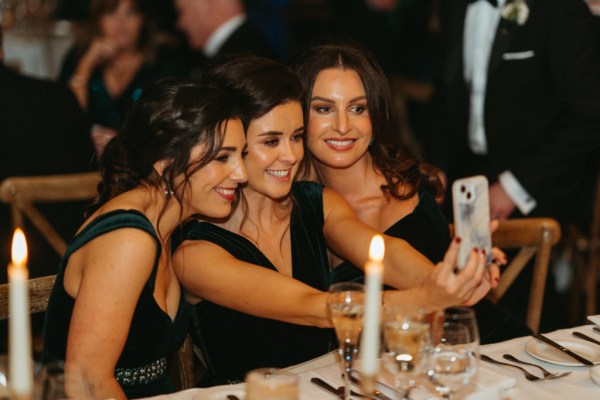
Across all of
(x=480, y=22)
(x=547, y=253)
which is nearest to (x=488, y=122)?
(x=480, y=22)

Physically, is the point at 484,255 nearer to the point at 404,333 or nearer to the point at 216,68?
the point at 404,333

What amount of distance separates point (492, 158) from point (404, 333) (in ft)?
7.90

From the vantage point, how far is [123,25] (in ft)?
17.1

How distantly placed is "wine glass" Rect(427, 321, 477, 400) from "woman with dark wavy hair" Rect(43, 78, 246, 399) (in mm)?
875

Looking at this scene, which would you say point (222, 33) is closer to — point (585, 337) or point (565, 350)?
point (585, 337)

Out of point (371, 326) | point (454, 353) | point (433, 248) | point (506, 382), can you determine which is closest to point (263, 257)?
point (433, 248)

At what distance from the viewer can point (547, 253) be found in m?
3.01

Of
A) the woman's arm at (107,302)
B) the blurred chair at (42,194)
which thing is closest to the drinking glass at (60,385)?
the woman's arm at (107,302)

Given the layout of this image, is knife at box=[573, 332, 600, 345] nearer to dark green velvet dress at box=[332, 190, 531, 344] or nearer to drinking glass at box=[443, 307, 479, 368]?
dark green velvet dress at box=[332, 190, 531, 344]

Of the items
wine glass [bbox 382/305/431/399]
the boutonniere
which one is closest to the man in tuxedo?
the boutonniere

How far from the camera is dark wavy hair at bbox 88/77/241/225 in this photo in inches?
95.0

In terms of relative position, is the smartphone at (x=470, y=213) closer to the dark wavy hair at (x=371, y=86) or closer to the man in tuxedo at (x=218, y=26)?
the dark wavy hair at (x=371, y=86)

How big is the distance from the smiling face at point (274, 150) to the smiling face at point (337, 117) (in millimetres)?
232

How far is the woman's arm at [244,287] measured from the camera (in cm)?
238
